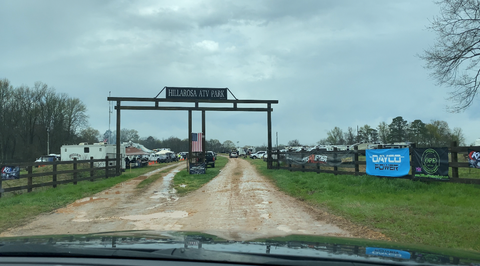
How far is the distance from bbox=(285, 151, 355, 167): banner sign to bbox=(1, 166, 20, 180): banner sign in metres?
14.1

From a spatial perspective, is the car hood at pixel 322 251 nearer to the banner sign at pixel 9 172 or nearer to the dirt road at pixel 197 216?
the dirt road at pixel 197 216

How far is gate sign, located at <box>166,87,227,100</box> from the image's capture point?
2394cm

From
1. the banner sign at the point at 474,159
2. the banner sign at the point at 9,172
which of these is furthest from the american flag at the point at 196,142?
the banner sign at the point at 474,159

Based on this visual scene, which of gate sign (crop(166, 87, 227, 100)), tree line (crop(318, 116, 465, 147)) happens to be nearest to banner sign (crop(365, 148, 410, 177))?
gate sign (crop(166, 87, 227, 100))

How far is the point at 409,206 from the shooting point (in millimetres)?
8969

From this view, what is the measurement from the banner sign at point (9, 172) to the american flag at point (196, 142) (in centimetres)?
1330

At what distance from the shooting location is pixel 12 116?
60812 mm

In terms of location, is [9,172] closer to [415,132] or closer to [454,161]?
[454,161]

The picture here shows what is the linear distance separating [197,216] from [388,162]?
8.19 metres

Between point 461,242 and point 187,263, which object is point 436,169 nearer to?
point 461,242

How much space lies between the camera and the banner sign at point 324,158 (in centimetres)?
1706

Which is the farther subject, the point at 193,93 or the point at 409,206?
the point at 193,93

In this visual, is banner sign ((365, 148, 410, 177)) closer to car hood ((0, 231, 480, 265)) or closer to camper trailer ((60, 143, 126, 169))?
car hood ((0, 231, 480, 265))

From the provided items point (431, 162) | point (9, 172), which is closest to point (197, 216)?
point (431, 162)
